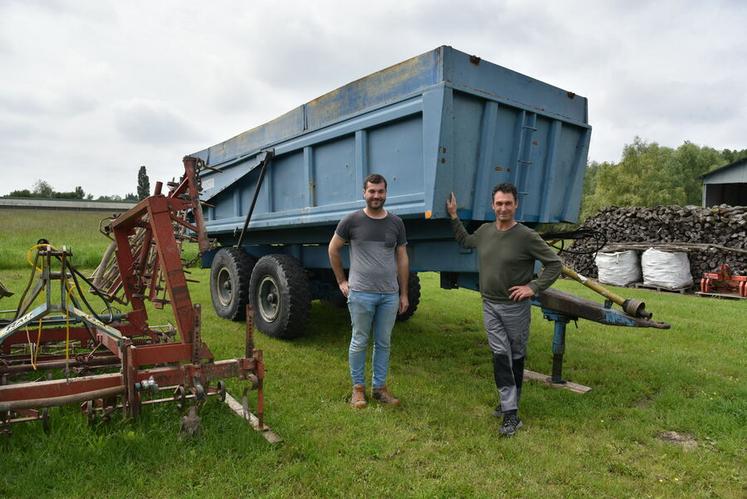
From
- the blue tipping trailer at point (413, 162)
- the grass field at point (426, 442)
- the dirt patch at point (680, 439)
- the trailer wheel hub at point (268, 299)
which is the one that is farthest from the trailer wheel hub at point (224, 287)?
the dirt patch at point (680, 439)

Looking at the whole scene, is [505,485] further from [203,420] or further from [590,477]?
[203,420]

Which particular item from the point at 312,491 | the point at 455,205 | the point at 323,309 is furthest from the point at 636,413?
the point at 323,309

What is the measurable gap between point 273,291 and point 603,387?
351cm

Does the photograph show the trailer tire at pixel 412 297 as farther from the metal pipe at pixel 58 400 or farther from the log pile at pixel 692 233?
the log pile at pixel 692 233

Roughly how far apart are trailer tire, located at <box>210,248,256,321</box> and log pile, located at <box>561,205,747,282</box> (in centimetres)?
751

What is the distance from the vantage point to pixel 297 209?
5.47 m

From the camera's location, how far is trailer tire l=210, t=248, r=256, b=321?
6405mm

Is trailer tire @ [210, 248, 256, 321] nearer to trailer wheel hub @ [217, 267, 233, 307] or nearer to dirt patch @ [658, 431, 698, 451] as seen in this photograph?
trailer wheel hub @ [217, 267, 233, 307]

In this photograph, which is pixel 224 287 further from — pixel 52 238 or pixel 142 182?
pixel 142 182

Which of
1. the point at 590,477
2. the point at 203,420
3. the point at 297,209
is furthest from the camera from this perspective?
the point at 297,209

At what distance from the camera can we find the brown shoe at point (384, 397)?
376 cm

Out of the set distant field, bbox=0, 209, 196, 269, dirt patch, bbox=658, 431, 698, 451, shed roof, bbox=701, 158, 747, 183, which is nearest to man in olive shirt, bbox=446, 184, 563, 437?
dirt patch, bbox=658, 431, 698, 451

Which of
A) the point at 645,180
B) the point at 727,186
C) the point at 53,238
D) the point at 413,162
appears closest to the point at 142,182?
the point at 53,238

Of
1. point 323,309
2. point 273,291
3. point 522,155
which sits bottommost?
point 323,309
